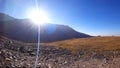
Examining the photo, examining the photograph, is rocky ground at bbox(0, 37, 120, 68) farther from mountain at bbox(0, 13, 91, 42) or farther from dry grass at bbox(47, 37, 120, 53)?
mountain at bbox(0, 13, 91, 42)

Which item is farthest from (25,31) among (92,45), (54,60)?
(54,60)

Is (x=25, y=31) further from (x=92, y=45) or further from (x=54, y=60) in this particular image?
(x=54, y=60)

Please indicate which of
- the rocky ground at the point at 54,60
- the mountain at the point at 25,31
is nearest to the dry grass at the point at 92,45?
the rocky ground at the point at 54,60

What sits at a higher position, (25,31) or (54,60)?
(25,31)

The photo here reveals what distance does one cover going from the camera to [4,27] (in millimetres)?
81938

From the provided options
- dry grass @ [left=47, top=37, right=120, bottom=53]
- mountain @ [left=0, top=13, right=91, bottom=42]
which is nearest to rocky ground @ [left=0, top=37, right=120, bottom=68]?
dry grass @ [left=47, top=37, right=120, bottom=53]

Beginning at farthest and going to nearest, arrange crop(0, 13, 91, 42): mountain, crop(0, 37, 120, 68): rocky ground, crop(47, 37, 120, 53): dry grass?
crop(0, 13, 91, 42): mountain
crop(47, 37, 120, 53): dry grass
crop(0, 37, 120, 68): rocky ground

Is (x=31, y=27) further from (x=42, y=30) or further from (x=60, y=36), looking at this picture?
(x=60, y=36)

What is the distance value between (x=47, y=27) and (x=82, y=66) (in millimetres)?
78417

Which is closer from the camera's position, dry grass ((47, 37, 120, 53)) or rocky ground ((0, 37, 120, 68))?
rocky ground ((0, 37, 120, 68))

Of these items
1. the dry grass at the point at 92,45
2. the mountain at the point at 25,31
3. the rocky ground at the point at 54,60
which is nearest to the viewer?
the rocky ground at the point at 54,60

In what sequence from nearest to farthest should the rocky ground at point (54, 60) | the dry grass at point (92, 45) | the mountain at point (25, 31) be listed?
the rocky ground at point (54, 60), the dry grass at point (92, 45), the mountain at point (25, 31)

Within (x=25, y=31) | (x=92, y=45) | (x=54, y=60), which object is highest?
(x=25, y=31)

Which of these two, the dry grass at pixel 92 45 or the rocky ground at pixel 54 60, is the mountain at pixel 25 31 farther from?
the rocky ground at pixel 54 60
